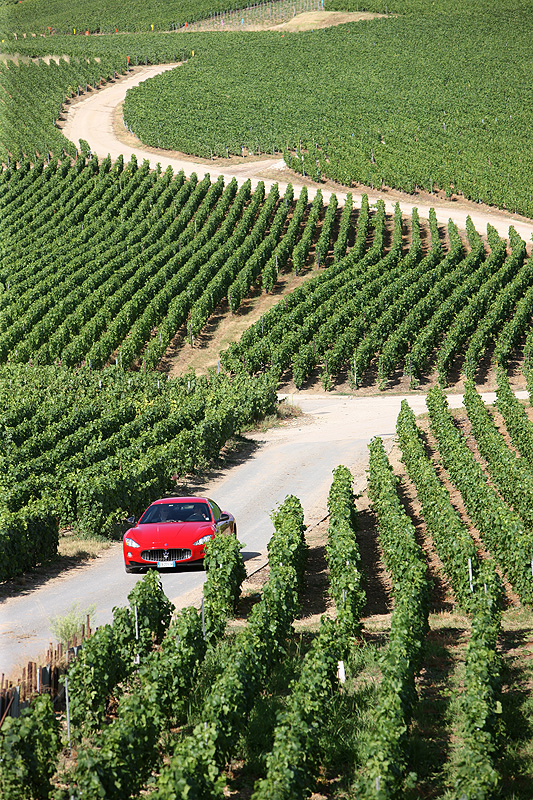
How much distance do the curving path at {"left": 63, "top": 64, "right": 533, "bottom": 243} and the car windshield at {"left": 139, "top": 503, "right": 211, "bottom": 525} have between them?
43996 millimetres

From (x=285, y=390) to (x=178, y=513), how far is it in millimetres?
23792

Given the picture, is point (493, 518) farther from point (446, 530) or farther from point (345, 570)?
point (345, 570)

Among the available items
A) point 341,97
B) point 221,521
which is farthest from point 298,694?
point 341,97

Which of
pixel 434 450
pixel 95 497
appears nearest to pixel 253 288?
pixel 434 450

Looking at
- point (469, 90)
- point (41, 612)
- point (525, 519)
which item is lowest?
point (525, 519)

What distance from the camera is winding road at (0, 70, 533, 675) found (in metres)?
16.0

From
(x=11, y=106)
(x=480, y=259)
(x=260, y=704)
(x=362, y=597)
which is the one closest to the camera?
(x=260, y=704)

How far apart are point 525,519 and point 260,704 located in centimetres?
981

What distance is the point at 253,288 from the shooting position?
54062 mm

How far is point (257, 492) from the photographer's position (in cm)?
2669

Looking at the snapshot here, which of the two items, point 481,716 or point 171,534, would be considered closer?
point 481,716

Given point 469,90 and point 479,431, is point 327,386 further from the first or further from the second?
point 469,90

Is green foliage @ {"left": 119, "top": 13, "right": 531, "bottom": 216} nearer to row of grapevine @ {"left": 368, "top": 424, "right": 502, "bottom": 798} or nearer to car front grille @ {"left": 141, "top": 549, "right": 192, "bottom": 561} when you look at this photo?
row of grapevine @ {"left": 368, "top": 424, "right": 502, "bottom": 798}

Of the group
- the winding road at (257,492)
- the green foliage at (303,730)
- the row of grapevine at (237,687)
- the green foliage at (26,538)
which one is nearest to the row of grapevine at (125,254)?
the winding road at (257,492)
